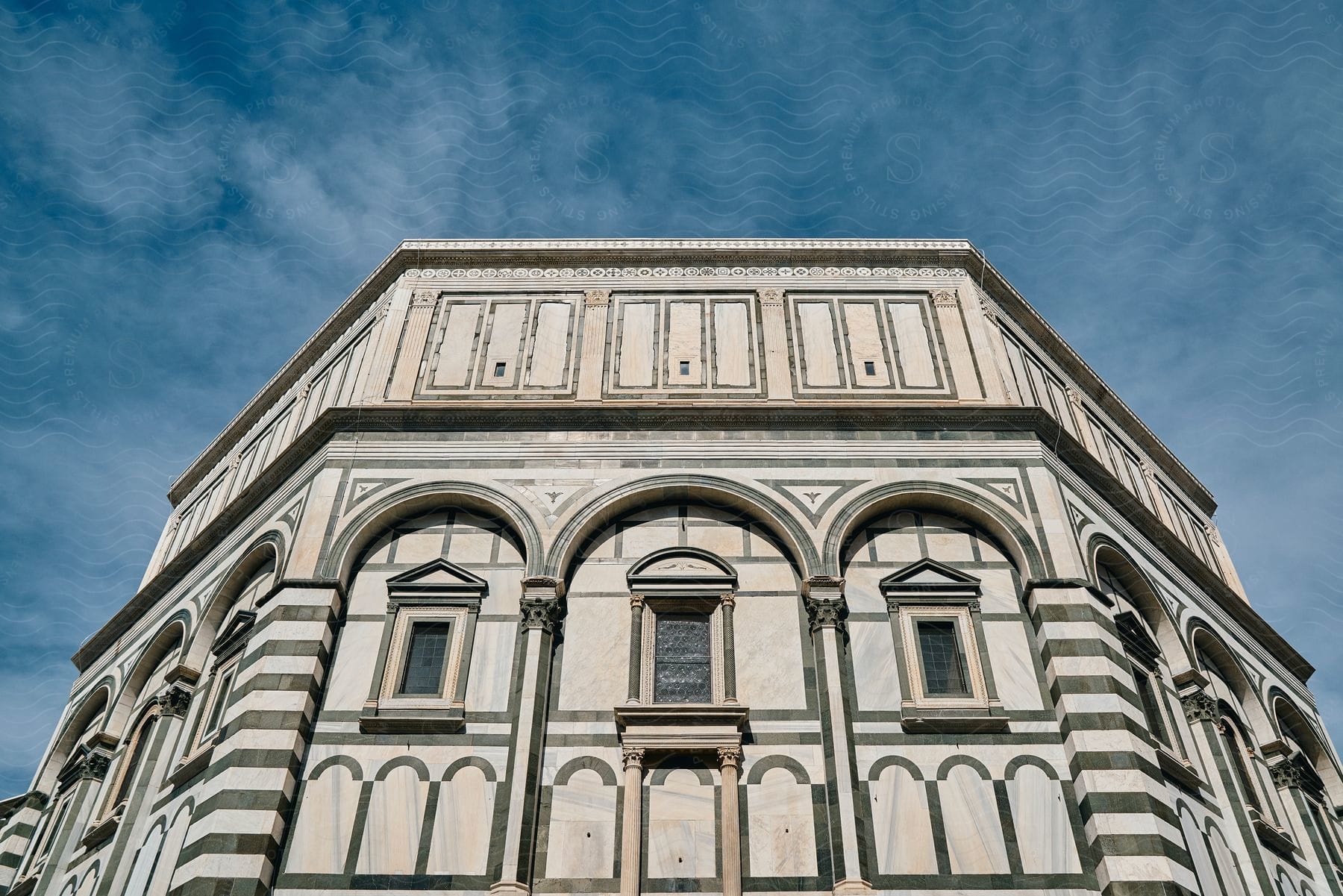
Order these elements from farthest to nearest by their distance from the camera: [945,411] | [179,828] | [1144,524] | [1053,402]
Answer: [1053,402]
[1144,524]
[945,411]
[179,828]

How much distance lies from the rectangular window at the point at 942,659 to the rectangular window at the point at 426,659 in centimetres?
628

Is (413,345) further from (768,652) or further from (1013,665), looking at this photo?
(1013,665)

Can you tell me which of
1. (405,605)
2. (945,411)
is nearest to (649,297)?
(945,411)

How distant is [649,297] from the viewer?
19500 mm

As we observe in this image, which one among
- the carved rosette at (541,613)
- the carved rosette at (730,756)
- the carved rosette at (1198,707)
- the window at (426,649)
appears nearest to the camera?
the carved rosette at (730,756)

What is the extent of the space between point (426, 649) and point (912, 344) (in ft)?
30.3

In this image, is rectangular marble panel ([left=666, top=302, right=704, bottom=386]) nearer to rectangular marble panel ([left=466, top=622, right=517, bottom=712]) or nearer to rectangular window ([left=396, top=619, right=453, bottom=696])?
rectangular marble panel ([left=466, top=622, right=517, bottom=712])

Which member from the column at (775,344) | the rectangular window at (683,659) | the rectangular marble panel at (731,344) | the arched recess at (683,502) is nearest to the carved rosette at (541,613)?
the arched recess at (683,502)

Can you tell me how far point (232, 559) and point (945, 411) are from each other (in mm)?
11453

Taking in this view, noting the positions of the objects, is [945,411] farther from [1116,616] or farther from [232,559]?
[232,559]

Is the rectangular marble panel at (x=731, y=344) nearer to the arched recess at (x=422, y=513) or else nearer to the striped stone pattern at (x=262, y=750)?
the arched recess at (x=422, y=513)

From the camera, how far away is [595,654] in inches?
589

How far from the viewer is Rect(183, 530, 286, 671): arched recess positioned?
17375 mm

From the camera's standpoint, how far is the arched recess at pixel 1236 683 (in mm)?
18969
